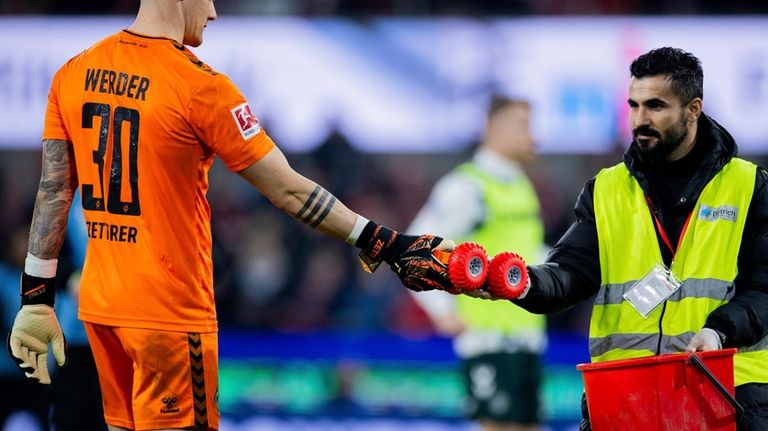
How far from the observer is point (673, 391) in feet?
11.7

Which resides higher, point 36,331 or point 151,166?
point 151,166

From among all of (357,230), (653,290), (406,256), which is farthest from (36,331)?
(653,290)

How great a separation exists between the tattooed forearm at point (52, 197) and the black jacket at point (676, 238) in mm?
1619

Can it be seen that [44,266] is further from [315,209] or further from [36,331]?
[315,209]

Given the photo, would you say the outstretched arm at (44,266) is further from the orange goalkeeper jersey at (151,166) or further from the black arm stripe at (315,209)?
the black arm stripe at (315,209)

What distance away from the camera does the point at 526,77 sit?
9.87 m

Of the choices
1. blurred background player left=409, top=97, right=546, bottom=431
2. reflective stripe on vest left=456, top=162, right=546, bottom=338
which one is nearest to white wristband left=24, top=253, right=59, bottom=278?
blurred background player left=409, top=97, right=546, bottom=431

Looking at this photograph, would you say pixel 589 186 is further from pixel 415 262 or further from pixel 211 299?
pixel 211 299

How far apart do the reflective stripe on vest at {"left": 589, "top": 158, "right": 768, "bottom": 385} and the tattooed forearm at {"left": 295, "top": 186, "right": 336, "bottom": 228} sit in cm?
95

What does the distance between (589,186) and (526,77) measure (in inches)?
225

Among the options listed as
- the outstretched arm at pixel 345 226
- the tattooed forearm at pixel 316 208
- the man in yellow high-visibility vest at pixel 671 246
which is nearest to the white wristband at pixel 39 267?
the outstretched arm at pixel 345 226

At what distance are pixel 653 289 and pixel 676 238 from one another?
229 mm

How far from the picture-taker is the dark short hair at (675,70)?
408 centimetres

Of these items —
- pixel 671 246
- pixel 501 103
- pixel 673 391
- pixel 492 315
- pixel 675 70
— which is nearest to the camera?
pixel 673 391
